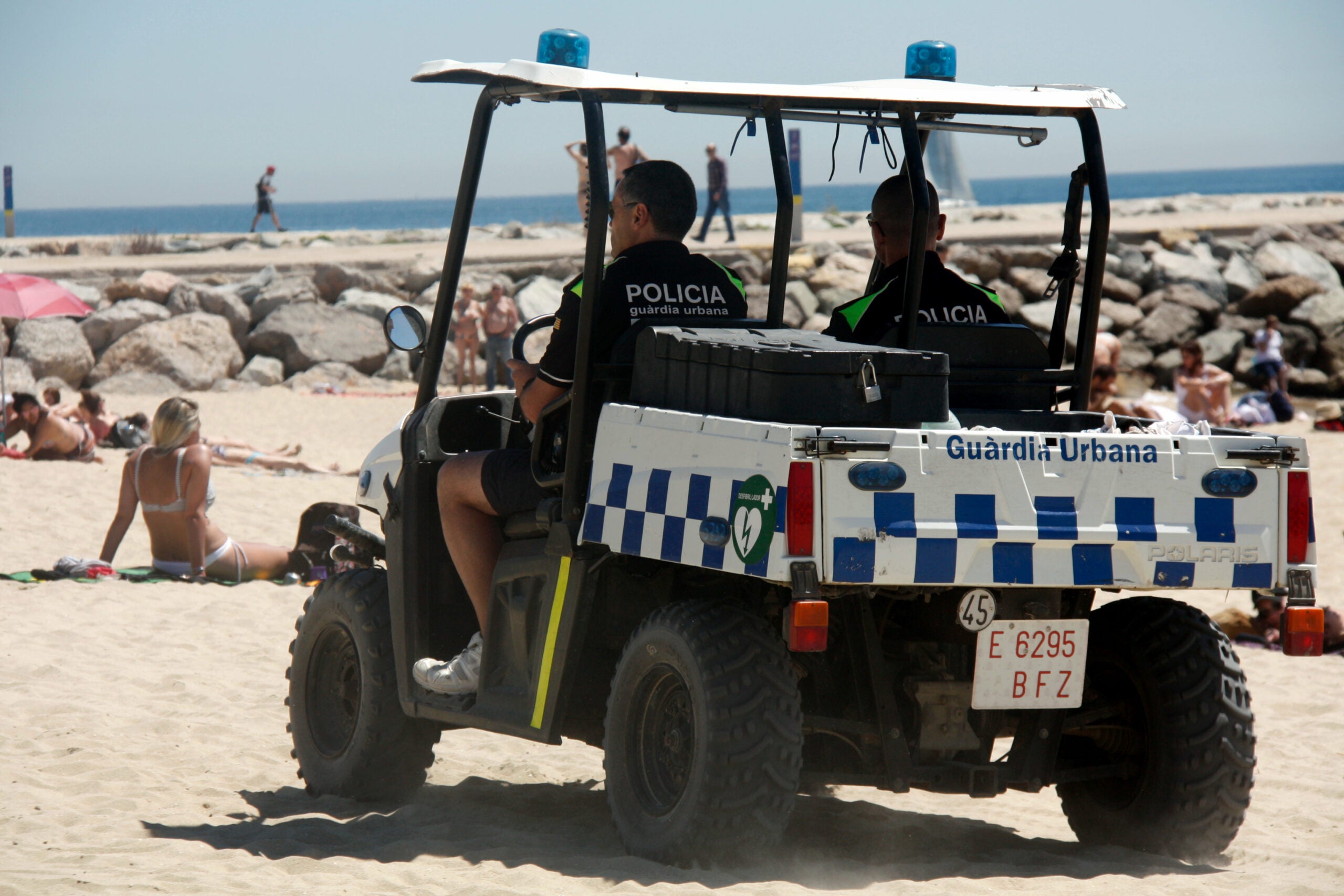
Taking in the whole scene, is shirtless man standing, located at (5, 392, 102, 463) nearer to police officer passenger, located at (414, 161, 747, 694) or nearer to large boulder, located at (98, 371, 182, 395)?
large boulder, located at (98, 371, 182, 395)

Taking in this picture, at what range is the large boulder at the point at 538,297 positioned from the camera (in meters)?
23.3

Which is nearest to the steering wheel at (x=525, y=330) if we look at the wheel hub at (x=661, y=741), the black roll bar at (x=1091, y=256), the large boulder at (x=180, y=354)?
the wheel hub at (x=661, y=741)

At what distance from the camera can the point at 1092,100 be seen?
4836 mm

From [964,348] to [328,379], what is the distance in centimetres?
1830

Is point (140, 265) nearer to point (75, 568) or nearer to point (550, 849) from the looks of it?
point (75, 568)

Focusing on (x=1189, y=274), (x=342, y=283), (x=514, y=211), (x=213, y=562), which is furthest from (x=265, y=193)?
(x=514, y=211)

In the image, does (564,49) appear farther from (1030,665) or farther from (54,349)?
(54,349)

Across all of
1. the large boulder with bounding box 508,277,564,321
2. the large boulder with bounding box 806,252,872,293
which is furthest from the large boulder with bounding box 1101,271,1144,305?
the large boulder with bounding box 508,277,564,321

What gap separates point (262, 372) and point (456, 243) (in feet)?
58.4

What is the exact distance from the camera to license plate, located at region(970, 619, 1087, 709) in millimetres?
4016

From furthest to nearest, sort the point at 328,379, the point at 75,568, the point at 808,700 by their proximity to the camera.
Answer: the point at 328,379 < the point at 75,568 < the point at 808,700

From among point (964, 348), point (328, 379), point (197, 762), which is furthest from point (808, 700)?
point (328, 379)

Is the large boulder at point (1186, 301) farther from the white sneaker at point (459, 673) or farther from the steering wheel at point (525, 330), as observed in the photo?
the white sneaker at point (459, 673)

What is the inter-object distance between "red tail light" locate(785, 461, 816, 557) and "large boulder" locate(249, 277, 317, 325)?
67.9ft
